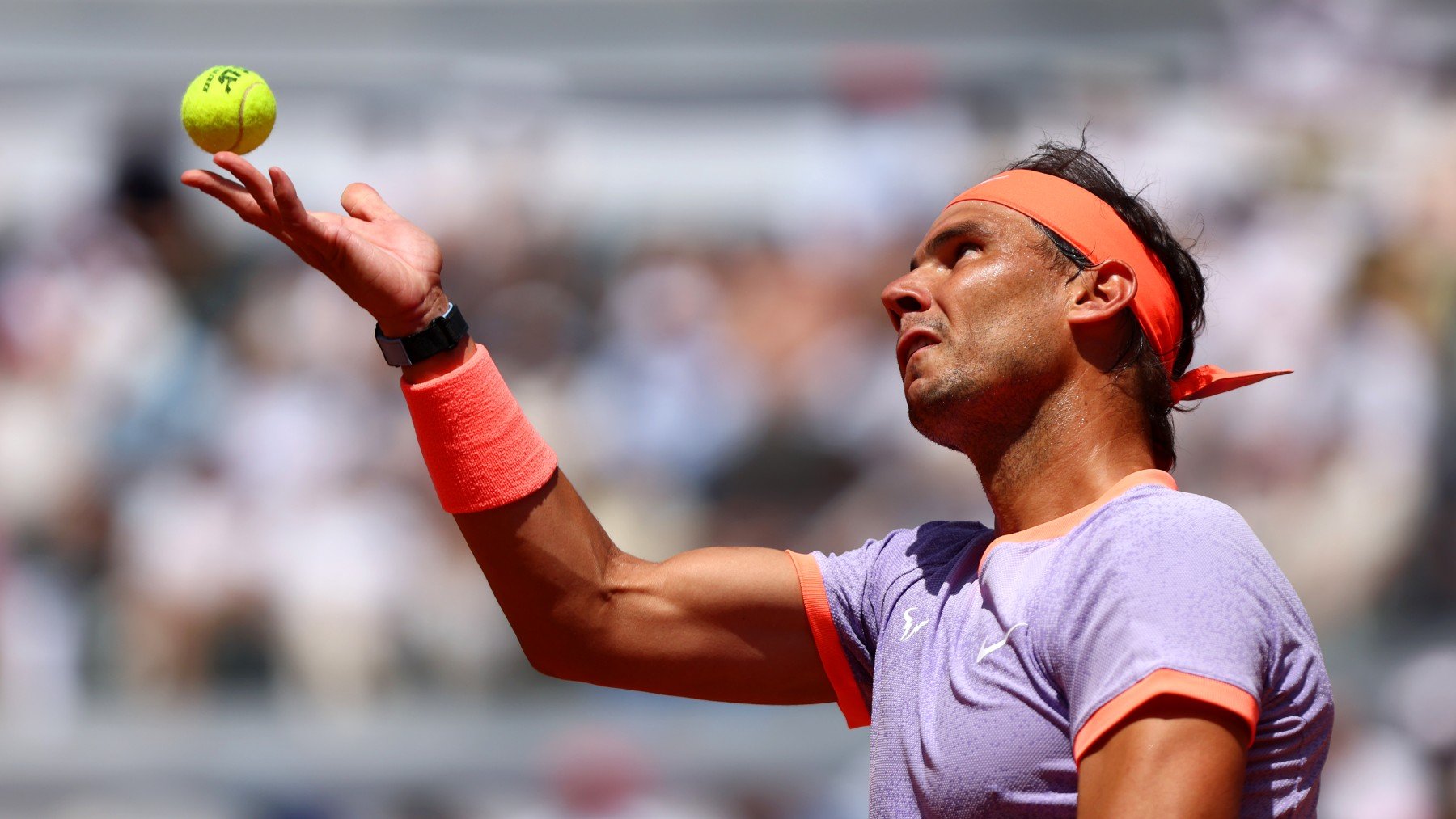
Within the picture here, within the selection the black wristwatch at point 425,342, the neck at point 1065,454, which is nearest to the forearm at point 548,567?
the black wristwatch at point 425,342

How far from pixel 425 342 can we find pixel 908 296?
748 millimetres

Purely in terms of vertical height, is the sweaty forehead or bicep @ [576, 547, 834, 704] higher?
the sweaty forehead

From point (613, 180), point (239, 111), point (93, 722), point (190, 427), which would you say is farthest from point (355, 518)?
point (239, 111)

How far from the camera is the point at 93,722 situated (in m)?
6.24

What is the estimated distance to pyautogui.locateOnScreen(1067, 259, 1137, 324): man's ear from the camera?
7.79ft

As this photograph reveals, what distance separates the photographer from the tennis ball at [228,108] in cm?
289

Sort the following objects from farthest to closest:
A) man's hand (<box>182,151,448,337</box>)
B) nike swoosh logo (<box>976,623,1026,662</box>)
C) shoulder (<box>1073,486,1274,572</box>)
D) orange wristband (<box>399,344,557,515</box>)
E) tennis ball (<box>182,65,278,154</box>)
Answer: tennis ball (<box>182,65,278,154</box>) < orange wristband (<box>399,344,557,515</box>) < man's hand (<box>182,151,448,337</box>) < nike swoosh logo (<box>976,623,1026,662</box>) < shoulder (<box>1073,486,1274,572</box>)

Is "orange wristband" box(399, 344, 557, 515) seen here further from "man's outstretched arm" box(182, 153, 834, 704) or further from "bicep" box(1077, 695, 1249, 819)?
"bicep" box(1077, 695, 1249, 819)

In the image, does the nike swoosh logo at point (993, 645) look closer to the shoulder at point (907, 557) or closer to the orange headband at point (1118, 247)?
the shoulder at point (907, 557)

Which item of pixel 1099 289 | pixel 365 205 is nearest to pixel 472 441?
pixel 365 205

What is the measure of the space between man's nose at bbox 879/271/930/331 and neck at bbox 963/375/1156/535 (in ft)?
0.79

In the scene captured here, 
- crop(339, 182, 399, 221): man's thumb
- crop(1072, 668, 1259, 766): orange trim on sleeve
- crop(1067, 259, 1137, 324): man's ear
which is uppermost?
crop(339, 182, 399, 221): man's thumb

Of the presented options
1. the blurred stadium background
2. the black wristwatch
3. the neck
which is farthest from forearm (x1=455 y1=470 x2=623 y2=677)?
the blurred stadium background

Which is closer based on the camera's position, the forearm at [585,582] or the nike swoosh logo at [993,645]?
the nike swoosh logo at [993,645]
